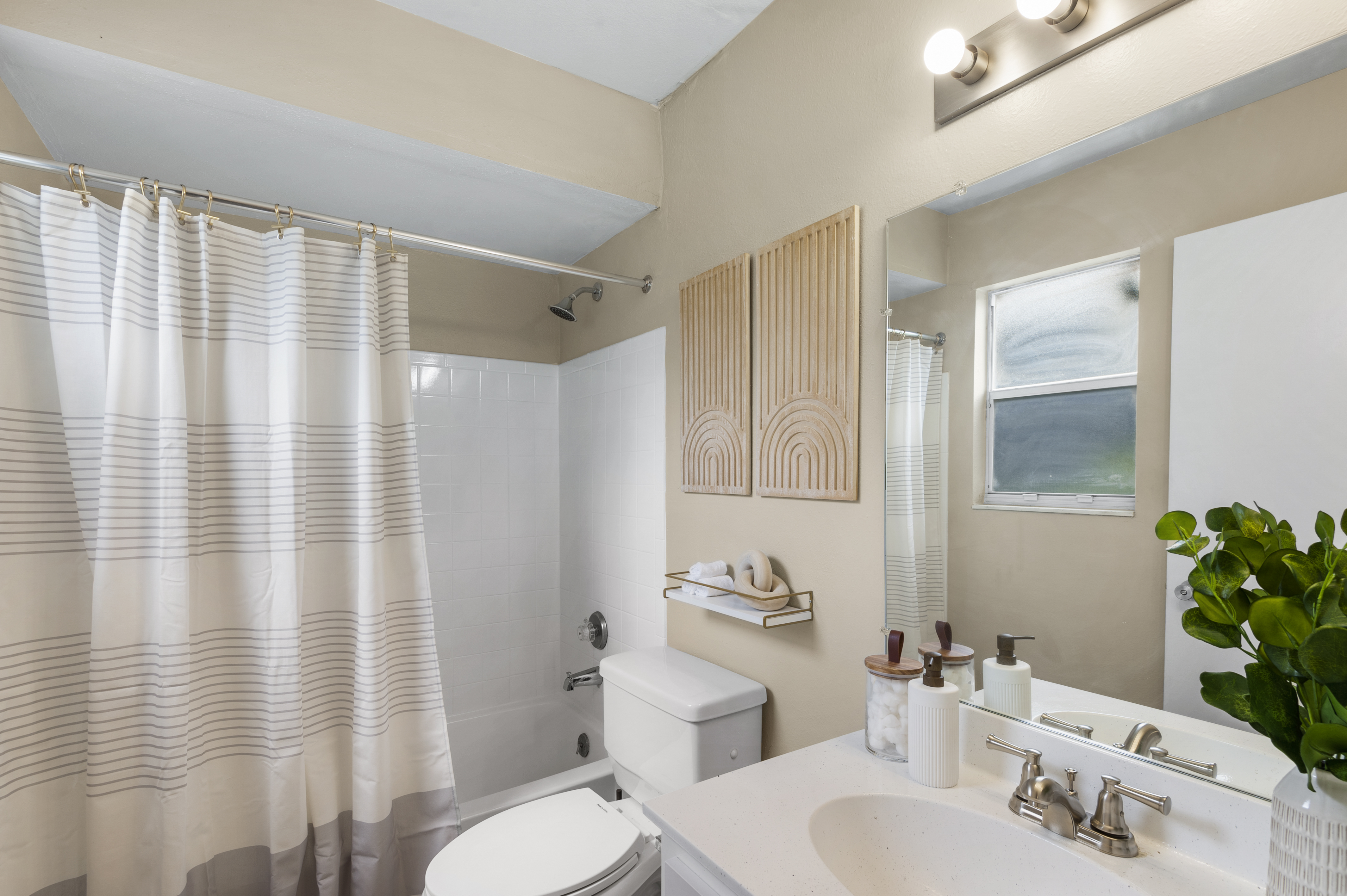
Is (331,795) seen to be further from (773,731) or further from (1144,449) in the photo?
(1144,449)

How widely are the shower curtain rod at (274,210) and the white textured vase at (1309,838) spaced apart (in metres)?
1.84

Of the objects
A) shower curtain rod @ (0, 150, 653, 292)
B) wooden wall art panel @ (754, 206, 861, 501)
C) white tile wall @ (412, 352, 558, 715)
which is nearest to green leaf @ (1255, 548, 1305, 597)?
wooden wall art panel @ (754, 206, 861, 501)

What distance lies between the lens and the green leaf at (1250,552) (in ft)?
2.10

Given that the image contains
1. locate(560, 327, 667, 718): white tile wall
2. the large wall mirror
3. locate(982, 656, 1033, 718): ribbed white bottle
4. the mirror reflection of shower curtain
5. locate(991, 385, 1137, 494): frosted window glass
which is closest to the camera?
the large wall mirror

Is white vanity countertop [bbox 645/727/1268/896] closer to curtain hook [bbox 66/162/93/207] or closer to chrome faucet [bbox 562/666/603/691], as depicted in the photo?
chrome faucet [bbox 562/666/603/691]

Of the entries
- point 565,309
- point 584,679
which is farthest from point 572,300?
point 584,679

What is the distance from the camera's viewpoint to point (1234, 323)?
0.79 meters

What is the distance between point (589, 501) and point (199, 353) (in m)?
1.44

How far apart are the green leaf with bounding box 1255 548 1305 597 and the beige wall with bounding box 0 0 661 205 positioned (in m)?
1.83

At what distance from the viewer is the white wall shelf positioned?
144 cm

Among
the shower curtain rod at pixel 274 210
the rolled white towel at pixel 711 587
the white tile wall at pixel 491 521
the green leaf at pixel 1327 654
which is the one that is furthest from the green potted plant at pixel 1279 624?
the white tile wall at pixel 491 521

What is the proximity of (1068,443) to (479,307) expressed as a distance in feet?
7.68

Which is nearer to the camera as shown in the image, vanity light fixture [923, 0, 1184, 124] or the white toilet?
vanity light fixture [923, 0, 1184, 124]

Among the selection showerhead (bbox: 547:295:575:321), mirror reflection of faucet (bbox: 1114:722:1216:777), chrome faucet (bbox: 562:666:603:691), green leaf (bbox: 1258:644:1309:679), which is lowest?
chrome faucet (bbox: 562:666:603:691)
